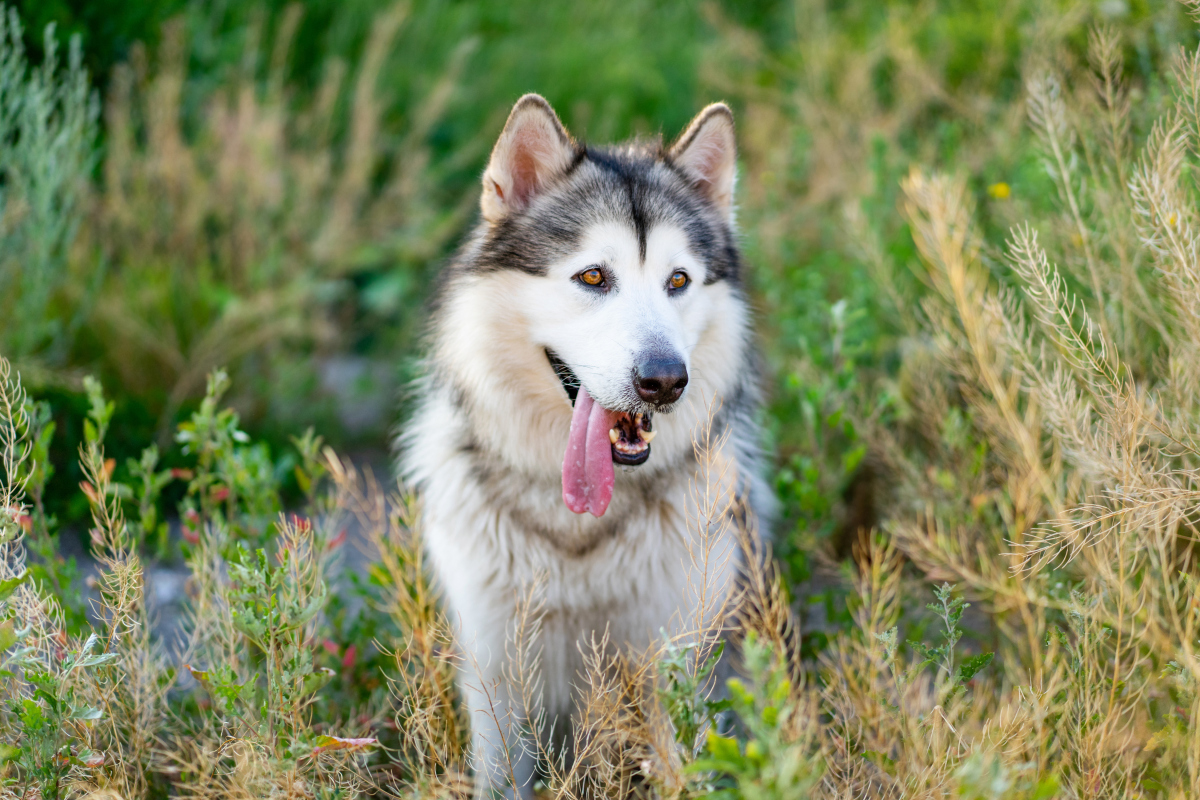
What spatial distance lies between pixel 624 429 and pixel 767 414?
1587mm

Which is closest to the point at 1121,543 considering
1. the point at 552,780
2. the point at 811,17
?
the point at 552,780

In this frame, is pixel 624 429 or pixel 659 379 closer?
pixel 659 379

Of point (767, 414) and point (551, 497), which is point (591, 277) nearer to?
point (551, 497)

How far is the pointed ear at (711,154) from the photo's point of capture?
9.00 feet

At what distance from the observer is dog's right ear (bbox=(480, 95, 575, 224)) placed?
Answer: 2527 mm

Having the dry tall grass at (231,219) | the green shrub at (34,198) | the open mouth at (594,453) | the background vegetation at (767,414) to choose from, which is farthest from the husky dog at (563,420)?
the dry tall grass at (231,219)

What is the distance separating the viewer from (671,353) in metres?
2.30

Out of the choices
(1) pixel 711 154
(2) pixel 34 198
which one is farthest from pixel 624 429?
(2) pixel 34 198

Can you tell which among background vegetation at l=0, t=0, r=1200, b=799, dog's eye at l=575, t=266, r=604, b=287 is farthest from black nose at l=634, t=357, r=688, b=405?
background vegetation at l=0, t=0, r=1200, b=799

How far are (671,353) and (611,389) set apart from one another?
192 mm

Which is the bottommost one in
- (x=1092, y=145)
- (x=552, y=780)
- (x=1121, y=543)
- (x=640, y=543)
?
(x=552, y=780)

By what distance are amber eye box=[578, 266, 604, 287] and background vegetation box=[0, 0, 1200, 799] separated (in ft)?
3.26

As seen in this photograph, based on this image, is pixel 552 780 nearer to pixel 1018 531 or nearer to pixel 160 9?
pixel 1018 531

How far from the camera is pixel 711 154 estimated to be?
2.84m
